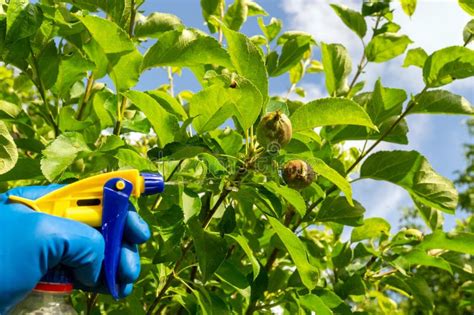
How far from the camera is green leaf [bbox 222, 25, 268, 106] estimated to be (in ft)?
3.81

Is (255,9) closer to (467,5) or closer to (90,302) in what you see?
(467,5)

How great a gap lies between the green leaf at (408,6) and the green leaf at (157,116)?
3.15ft

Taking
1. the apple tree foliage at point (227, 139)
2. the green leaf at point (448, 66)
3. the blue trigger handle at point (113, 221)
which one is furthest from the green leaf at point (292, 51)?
the blue trigger handle at point (113, 221)

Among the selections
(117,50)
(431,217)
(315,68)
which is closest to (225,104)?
(117,50)

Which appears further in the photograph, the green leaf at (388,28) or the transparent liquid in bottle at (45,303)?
the green leaf at (388,28)

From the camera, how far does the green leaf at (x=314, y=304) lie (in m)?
1.37

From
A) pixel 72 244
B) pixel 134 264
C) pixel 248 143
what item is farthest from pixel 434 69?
pixel 72 244

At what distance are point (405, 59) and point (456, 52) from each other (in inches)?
9.5

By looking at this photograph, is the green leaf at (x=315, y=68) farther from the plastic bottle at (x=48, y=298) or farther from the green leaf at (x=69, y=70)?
the plastic bottle at (x=48, y=298)

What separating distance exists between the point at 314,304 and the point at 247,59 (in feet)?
1.93

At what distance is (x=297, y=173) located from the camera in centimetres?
116

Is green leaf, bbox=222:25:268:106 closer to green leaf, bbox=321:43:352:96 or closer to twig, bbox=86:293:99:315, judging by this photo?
green leaf, bbox=321:43:352:96

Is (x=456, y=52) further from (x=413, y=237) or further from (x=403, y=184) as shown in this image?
(x=413, y=237)

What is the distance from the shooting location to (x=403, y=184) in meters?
1.53
